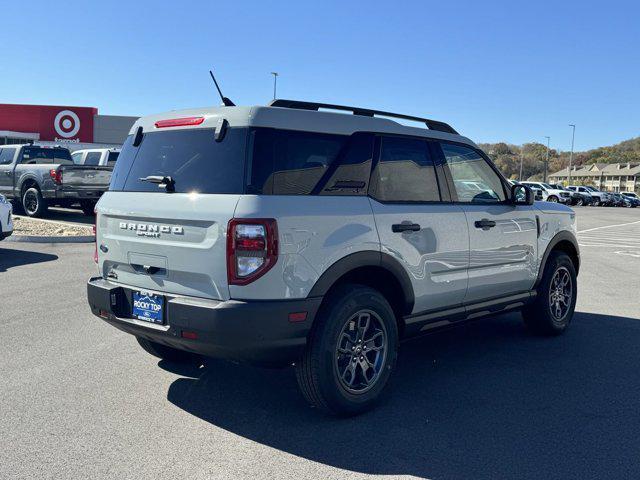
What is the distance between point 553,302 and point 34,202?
13982 mm

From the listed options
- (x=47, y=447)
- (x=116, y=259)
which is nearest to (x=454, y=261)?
(x=116, y=259)

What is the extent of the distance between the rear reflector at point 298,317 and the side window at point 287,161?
72 cm

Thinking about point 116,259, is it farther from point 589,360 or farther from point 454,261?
point 589,360

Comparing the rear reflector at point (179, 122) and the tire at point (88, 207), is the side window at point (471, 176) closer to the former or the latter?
the rear reflector at point (179, 122)

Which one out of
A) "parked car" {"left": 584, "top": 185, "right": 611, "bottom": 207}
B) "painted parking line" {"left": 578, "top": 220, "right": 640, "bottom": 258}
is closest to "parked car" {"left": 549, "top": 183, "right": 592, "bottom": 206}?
"parked car" {"left": 584, "top": 185, "right": 611, "bottom": 207}

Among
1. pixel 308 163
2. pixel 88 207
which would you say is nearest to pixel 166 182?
pixel 308 163

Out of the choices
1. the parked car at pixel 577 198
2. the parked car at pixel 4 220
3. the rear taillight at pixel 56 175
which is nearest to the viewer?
the parked car at pixel 4 220

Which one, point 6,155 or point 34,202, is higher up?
point 6,155

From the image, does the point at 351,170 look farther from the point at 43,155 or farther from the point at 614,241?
the point at 614,241

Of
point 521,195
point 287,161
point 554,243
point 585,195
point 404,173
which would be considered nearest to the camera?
point 287,161

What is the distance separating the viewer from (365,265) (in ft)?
13.0

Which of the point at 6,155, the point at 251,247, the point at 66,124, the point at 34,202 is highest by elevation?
the point at 66,124

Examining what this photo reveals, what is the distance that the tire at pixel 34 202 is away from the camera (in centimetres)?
1570

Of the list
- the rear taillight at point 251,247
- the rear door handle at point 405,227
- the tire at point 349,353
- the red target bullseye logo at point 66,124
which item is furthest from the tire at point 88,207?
the red target bullseye logo at point 66,124
